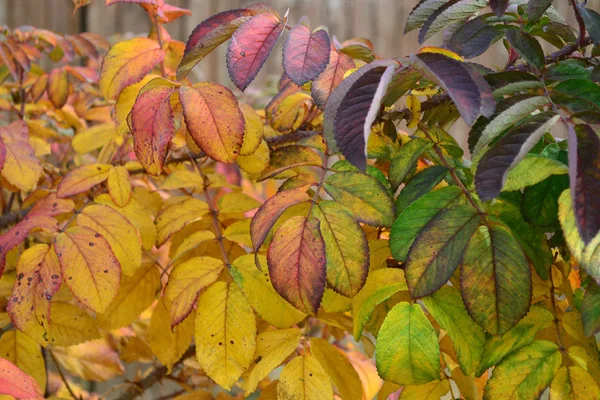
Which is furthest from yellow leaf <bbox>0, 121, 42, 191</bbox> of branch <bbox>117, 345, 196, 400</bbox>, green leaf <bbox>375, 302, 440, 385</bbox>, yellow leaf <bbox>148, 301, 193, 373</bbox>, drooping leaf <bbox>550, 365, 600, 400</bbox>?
drooping leaf <bbox>550, 365, 600, 400</bbox>

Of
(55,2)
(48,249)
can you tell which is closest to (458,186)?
(48,249)

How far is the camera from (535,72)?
71 centimetres

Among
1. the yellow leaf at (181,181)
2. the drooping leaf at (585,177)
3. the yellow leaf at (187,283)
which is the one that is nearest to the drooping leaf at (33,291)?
the yellow leaf at (187,283)

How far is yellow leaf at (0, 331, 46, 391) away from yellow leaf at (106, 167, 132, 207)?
247 millimetres

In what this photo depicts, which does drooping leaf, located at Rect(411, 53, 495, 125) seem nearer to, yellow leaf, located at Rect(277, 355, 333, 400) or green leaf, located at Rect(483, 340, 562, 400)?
green leaf, located at Rect(483, 340, 562, 400)

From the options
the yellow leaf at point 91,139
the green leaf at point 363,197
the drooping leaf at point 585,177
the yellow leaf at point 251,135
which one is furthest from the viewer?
the yellow leaf at point 91,139

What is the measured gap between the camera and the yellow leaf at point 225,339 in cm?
74

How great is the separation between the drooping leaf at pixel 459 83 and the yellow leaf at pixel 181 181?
0.50m

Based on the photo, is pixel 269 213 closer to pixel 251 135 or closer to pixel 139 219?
pixel 251 135

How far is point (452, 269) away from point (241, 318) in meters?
0.26

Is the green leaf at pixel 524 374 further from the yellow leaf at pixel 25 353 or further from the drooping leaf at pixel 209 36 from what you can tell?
the yellow leaf at pixel 25 353

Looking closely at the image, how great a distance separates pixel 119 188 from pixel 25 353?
0.92 ft

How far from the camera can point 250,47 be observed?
26.5 inches

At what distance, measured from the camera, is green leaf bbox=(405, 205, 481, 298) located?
62 cm
